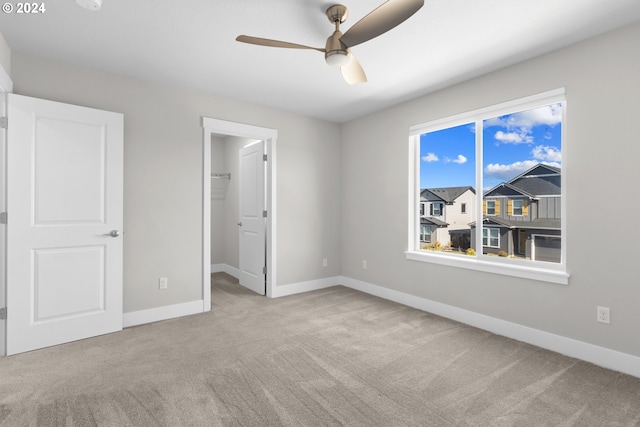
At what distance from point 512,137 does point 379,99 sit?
151 centimetres

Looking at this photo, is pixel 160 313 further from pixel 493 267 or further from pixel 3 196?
pixel 493 267

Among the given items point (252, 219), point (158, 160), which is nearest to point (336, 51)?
point (158, 160)

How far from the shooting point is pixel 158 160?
10.9 ft

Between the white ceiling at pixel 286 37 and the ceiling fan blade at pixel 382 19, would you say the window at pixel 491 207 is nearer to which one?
the white ceiling at pixel 286 37

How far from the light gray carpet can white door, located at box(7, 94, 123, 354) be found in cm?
23

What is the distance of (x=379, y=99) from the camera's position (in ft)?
12.5

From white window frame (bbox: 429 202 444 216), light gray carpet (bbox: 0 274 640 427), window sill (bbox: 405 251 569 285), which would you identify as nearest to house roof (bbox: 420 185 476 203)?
white window frame (bbox: 429 202 444 216)

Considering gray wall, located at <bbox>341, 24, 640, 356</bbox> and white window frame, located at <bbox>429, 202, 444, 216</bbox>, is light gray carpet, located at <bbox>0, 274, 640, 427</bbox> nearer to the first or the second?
gray wall, located at <bbox>341, 24, 640, 356</bbox>

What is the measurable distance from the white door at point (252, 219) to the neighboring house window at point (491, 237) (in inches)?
104

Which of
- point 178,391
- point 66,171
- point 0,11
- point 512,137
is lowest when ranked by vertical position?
point 178,391

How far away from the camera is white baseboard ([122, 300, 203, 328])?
3148 millimetres

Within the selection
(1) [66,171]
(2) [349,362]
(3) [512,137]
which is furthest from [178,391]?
(3) [512,137]

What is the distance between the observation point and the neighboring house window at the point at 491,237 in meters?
3.16

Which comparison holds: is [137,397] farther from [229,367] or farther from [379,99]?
[379,99]
